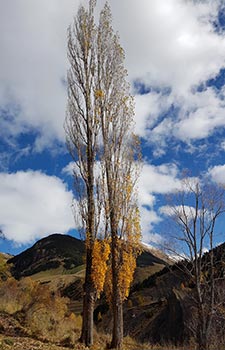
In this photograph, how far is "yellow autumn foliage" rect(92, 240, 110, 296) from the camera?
45.1 ft

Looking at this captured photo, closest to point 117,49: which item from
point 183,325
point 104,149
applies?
point 104,149

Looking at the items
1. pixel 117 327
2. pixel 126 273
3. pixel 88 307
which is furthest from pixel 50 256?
pixel 88 307

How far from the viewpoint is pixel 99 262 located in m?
13.9

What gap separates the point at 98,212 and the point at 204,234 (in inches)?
220

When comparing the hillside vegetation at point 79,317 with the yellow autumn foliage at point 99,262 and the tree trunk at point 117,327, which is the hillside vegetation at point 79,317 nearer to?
the tree trunk at point 117,327

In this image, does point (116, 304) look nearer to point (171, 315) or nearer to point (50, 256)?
point (171, 315)

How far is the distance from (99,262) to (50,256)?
15385 cm

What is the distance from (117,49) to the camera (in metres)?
17.6

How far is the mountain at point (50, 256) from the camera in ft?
476

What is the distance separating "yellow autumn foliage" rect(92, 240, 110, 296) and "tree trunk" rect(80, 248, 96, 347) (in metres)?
0.21

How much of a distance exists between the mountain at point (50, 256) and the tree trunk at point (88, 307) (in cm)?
12293

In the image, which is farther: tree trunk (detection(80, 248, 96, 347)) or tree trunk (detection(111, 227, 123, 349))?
tree trunk (detection(111, 227, 123, 349))

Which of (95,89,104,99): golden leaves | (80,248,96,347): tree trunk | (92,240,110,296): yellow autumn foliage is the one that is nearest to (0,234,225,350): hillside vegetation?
(80,248,96,347): tree trunk

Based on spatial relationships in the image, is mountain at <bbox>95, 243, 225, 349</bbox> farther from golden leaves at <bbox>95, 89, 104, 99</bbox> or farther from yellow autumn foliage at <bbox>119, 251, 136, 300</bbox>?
golden leaves at <bbox>95, 89, 104, 99</bbox>
